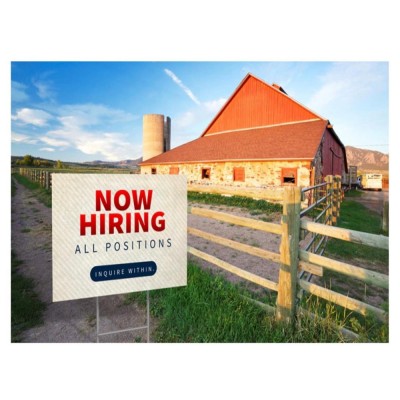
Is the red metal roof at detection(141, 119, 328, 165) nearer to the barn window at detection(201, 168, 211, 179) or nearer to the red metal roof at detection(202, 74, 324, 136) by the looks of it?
the red metal roof at detection(202, 74, 324, 136)

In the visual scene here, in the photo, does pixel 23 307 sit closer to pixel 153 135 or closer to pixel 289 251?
pixel 289 251

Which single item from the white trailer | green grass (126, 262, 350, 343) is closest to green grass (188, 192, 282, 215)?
green grass (126, 262, 350, 343)

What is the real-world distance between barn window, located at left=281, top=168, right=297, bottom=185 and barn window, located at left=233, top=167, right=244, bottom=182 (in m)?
2.58

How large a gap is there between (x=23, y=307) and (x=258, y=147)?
549 inches

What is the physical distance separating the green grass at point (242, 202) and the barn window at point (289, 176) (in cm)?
191

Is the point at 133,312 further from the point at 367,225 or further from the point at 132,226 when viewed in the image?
the point at 367,225

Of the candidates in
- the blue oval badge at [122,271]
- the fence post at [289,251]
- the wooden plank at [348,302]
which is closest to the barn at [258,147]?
the fence post at [289,251]

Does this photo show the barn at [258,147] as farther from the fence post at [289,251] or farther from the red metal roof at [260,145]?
the fence post at [289,251]

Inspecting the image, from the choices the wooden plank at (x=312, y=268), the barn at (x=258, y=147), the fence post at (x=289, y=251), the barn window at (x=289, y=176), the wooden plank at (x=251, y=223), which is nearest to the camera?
the wooden plank at (x=312, y=268)

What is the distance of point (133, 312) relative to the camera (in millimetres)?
3117

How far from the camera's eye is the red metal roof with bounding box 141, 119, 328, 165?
12766 millimetres

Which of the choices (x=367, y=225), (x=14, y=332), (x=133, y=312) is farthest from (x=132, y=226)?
(x=367, y=225)

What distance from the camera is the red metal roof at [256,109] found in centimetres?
1653

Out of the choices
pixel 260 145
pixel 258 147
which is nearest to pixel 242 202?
pixel 258 147
